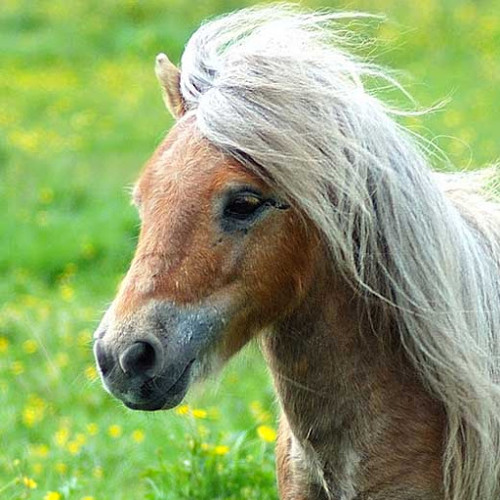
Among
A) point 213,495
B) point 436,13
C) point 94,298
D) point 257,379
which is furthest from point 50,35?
point 213,495

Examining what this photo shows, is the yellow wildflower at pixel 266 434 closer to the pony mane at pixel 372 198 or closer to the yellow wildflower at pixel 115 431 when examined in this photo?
the yellow wildflower at pixel 115 431

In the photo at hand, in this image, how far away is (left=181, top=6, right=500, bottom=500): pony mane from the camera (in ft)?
10.1

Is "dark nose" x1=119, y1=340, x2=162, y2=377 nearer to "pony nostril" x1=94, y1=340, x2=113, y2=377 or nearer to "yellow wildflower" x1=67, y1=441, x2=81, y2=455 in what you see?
"pony nostril" x1=94, y1=340, x2=113, y2=377

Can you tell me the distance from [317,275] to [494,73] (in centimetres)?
1157

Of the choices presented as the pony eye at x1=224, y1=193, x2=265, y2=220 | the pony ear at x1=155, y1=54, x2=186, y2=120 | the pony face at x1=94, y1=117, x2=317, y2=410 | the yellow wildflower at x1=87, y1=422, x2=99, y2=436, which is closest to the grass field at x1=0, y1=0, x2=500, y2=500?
the yellow wildflower at x1=87, y1=422, x2=99, y2=436

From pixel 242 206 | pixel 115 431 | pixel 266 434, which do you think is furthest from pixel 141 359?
pixel 115 431

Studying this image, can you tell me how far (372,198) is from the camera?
3150 mm

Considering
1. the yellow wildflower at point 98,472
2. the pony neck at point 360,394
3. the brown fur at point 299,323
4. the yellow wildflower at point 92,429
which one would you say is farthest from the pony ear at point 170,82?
the yellow wildflower at point 92,429

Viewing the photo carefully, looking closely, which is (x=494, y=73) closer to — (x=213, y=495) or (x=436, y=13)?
(x=436, y=13)

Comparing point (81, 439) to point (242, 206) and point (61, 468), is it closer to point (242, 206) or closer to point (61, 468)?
point (61, 468)

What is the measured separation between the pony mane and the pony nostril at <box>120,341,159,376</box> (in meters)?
0.51

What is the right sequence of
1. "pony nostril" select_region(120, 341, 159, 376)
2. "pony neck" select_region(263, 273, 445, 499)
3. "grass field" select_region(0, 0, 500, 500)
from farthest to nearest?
"grass field" select_region(0, 0, 500, 500)
"pony neck" select_region(263, 273, 445, 499)
"pony nostril" select_region(120, 341, 159, 376)

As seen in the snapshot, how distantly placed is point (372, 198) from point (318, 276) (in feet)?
0.78

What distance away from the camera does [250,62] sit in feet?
10.4
